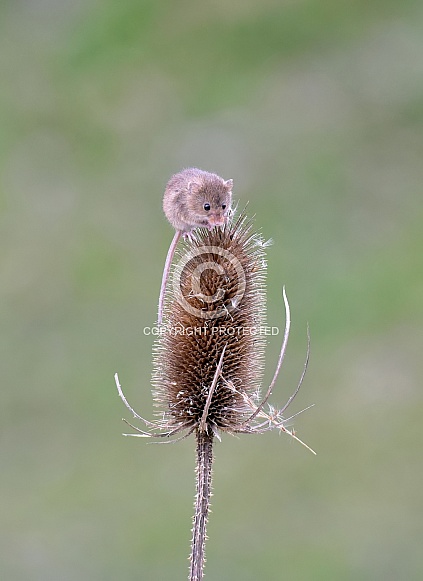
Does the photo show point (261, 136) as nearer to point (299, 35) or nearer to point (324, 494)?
point (299, 35)

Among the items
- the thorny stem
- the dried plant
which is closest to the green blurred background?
the dried plant

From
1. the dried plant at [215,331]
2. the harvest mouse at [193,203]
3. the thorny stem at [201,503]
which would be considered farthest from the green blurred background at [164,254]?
the thorny stem at [201,503]

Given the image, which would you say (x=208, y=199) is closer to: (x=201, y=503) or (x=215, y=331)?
(x=215, y=331)

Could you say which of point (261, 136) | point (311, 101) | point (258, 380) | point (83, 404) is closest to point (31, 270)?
point (83, 404)

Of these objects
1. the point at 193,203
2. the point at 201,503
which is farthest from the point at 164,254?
the point at 201,503

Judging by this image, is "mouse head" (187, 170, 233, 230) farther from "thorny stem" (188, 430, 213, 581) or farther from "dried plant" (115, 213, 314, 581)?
"thorny stem" (188, 430, 213, 581)

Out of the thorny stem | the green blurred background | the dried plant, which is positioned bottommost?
the thorny stem

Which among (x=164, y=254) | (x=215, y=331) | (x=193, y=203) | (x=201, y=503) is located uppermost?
(x=164, y=254)
